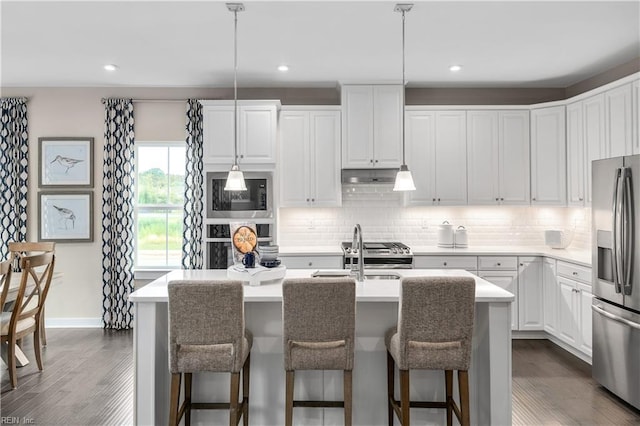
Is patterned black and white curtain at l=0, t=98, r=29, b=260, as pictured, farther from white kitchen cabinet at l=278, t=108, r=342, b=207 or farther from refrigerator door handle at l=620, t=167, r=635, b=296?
refrigerator door handle at l=620, t=167, r=635, b=296

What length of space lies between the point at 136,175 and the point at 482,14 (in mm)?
4193

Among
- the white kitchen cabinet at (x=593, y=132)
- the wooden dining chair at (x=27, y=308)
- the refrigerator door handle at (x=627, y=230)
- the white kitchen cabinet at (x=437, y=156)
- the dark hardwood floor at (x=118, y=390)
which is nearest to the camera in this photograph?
the dark hardwood floor at (x=118, y=390)

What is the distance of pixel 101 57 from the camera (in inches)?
163

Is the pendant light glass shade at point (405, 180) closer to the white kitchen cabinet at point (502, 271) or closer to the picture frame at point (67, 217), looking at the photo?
the white kitchen cabinet at point (502, 271)

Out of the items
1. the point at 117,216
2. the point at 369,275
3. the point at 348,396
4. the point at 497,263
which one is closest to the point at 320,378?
the point at 348,396

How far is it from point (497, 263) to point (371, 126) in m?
2.06

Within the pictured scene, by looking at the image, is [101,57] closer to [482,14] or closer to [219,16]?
[219,16]

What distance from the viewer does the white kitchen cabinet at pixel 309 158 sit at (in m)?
4.91

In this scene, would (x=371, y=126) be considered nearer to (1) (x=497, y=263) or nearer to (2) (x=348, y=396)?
(1) (x=497, y=263)

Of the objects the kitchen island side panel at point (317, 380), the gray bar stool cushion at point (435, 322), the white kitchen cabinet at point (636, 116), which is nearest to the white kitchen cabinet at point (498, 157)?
the white kitchen cabinet at point (636, 116)

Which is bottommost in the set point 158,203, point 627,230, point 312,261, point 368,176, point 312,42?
point 312,261

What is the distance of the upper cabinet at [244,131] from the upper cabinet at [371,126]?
2.81 feet

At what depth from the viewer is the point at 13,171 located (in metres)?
5.05

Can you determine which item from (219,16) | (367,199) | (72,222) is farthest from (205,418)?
(72,222)
